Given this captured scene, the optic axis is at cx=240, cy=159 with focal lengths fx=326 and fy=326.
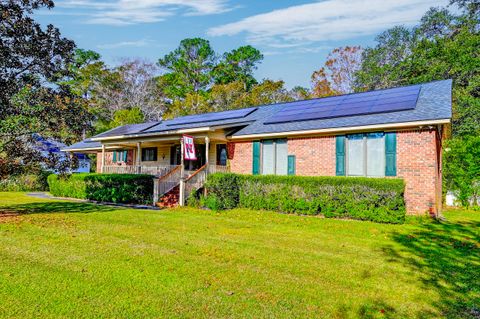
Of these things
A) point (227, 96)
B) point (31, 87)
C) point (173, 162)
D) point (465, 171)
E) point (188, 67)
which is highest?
point (188, 67)

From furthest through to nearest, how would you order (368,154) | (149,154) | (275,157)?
(149,154), (275,157), (368,154)

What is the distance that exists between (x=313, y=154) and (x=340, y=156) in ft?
3.98

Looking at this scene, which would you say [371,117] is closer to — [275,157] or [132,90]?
[275,157]

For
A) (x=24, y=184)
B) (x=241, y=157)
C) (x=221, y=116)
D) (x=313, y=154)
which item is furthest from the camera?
(x=24, y=184)

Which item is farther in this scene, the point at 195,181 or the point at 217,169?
the point at 217,169

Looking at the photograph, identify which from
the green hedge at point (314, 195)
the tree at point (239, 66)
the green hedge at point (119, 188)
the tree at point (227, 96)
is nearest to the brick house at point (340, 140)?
the green hedge at point (119, 188)

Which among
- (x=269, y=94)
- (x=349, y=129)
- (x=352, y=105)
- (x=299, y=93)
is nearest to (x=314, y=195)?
(x=349, y=129)

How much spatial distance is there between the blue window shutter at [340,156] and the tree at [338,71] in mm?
21486

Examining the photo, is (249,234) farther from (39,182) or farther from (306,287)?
(39,182)

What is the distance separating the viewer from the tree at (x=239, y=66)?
149 ft

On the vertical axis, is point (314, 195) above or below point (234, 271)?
above

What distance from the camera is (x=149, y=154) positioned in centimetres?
2236

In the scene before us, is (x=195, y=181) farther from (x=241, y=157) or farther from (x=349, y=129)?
(x=349, y=129)

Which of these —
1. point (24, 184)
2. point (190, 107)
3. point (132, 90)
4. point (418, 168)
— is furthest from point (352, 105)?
point (132, 90)
